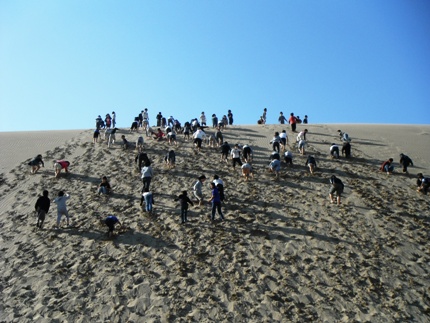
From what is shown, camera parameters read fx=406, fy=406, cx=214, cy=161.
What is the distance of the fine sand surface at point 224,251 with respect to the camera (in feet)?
36.7

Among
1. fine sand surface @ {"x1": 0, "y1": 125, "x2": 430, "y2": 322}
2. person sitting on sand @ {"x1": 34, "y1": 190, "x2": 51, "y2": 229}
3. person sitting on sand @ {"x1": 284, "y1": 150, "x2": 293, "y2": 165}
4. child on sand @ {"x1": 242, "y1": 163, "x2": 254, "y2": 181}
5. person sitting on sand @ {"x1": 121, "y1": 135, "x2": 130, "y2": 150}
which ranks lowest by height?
fine sand surface @ {"x1": 0, "y1": 125, "x2": 430, "y2": 322}

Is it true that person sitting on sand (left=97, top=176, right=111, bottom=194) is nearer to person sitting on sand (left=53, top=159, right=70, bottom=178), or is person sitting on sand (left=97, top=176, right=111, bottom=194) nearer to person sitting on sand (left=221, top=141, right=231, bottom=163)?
person sitting on sand (left=53, top=159, right=70, bottom=178)

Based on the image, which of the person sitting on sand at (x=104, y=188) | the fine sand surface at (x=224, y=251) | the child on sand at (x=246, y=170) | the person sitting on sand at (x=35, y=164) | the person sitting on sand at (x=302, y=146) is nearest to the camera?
the fine sand surface at (x=224, y=251)

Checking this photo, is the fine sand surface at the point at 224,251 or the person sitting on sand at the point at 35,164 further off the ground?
the person sitting on sand at the point at 35,164

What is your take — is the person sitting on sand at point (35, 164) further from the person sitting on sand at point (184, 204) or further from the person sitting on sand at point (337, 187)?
the person sitting on sand at point (337, 187)

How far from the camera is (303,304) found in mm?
11359

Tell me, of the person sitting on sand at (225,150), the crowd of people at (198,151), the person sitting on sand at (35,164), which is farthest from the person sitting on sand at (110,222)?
the person sitting on sand at (225,150)

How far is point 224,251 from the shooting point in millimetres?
13695

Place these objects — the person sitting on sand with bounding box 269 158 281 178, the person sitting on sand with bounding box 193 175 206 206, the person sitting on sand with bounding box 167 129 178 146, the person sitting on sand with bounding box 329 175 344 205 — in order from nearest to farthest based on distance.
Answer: the person sitting on sand with bounding box 193 175 206 206, the person sitting on sand with bounding box 329 175 344 205, the person sitting on sand with bounding box 269 158 281 178, the person sitting on sand with bounding box 167 129 178 146

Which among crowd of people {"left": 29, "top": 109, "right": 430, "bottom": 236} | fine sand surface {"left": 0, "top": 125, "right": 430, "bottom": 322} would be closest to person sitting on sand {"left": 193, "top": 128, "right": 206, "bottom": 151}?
crowd of people {"left": 29, "top": 109, "right": 430, "bottom": 236}

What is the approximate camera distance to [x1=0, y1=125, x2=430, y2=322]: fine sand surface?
36.7 feet

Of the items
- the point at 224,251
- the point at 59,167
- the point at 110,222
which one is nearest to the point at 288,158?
the point at 224,251

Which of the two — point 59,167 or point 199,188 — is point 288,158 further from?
point 59,167

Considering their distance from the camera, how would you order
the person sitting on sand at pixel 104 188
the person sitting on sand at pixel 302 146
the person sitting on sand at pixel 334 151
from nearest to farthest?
the person sitting on sand at pixel 104 188
the person sitting on sand at pixel 334 151
the person sitting on sand at pixel 302 146
